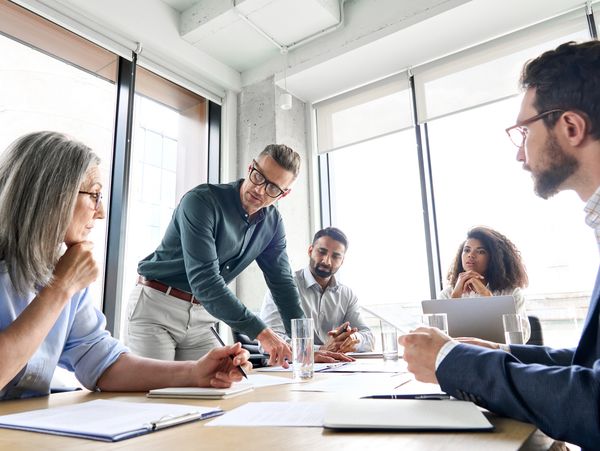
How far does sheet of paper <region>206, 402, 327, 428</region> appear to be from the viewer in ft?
2.11

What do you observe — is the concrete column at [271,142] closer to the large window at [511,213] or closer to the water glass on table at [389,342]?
the large window at [511,213]

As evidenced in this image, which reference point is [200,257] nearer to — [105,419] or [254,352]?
[254,352]

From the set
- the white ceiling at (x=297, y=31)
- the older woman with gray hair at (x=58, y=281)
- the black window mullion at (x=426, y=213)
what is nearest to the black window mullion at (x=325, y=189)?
the white ceiling at (x=297, y=31)

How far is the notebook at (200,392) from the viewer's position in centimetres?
89

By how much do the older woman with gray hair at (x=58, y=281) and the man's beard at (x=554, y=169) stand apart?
87 cm

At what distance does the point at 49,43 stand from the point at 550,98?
2.79 metres

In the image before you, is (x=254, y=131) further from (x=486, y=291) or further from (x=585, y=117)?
(x=585, y=117)

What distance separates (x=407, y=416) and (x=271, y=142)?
311 cm

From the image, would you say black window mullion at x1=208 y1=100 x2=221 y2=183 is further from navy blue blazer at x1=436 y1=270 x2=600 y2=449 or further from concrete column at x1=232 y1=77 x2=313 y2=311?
navy blue blazer at x1=436 y1=270 x2=600 y2=449

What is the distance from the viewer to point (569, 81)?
3.77ft

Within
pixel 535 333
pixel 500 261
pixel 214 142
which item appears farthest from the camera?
pixel 214 142

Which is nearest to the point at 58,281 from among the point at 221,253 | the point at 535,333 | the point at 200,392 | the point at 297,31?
the point at 200,392

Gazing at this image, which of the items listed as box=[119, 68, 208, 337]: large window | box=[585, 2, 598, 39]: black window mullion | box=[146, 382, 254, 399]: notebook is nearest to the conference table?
box=[146, 382, 254, 399]: notebook

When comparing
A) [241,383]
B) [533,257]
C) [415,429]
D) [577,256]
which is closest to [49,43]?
[241,383]
